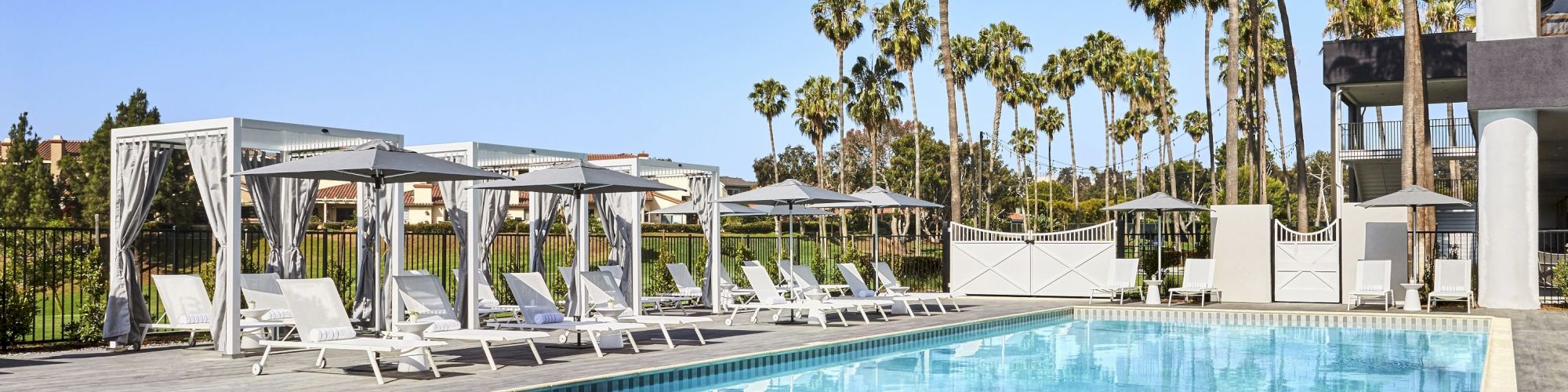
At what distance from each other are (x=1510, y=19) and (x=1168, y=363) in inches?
322

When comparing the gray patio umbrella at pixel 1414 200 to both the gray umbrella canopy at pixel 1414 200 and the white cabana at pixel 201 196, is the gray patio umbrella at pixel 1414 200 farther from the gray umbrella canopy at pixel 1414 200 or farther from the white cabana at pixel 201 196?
the white cabana at pixel 201 196

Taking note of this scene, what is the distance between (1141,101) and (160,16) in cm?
3611

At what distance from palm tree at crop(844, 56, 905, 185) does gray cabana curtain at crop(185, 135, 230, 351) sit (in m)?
32.2

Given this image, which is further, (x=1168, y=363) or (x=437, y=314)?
(x=1168, y=363)

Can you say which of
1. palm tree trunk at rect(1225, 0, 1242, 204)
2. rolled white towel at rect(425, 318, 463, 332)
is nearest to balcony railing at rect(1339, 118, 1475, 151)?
palm tree trunk at rect(1225, 0, 1242, 204)

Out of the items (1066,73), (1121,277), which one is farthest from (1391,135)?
(1066,73)

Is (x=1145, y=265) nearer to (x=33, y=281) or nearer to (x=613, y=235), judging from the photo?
(x=613, y=235)

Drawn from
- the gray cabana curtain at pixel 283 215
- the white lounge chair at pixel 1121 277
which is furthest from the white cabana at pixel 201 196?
the white lounge chair at pixel 1121 277

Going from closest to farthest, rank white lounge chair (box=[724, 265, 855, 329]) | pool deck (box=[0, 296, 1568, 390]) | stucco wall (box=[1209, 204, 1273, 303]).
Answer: pool deck (box=[0, 296, 1568, 390]) < white lounge chair (box=[724, 265, 855, 329]) < stucco wall (box=[1209, 204, 1273, 303])

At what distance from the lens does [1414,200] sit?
51.3 ft

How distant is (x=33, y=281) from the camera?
11836 millimetres

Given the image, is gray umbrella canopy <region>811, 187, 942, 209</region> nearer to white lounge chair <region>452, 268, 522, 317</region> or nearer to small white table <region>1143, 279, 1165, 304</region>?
small white table <region>1143, 279, 1165, 304</region>

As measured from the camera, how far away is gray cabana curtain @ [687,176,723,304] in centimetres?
1641

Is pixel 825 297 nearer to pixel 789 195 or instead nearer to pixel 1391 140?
pixel 789 195
